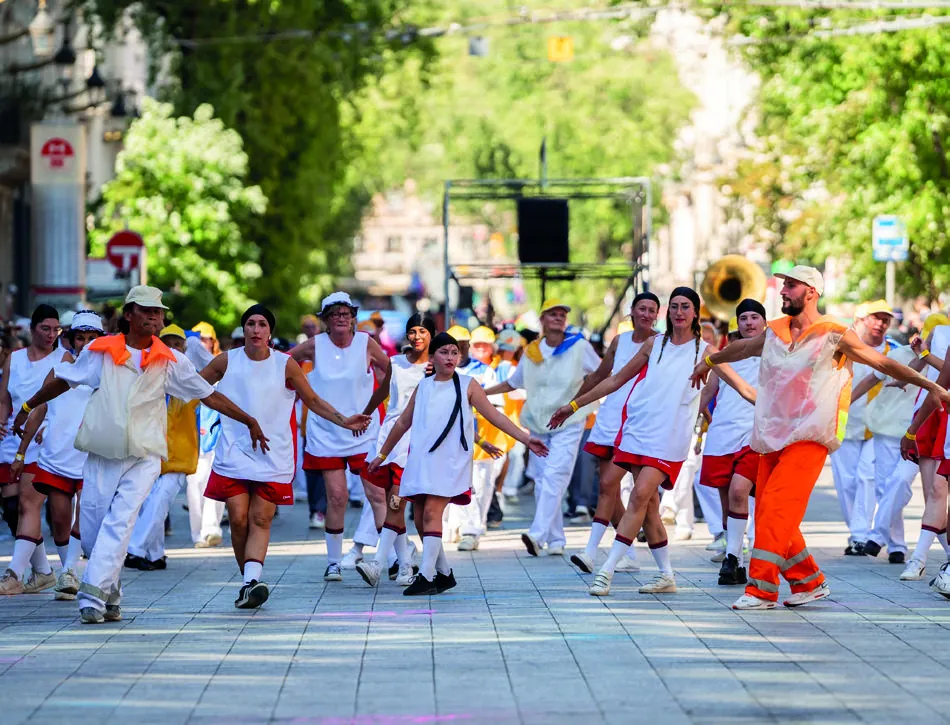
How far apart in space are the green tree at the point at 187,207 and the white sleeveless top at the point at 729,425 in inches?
690

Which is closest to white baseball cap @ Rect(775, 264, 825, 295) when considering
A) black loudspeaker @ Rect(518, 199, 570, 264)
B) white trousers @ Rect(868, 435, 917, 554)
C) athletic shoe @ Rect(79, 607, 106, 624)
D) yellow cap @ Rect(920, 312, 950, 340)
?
yellow cap @ Rect(920, 312, 950, 340)

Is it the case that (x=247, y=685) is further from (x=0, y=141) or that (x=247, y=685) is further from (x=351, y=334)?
(x=0, y=141)

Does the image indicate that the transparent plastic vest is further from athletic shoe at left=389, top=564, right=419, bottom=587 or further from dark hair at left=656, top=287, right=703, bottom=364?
athletic shoe at left=389, top=564, right=419, bottom=587

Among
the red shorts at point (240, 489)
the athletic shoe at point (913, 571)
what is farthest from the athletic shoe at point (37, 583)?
the athletic shoe at point (913, 571)

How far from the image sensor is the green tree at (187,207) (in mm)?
30734

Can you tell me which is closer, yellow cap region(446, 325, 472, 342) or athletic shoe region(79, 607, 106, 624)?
athletic shoe region(79, 607, 106, 624)

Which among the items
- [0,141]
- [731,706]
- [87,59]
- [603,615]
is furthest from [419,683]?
[87,59]

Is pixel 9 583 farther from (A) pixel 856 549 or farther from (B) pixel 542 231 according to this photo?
(B) pixel 542 231

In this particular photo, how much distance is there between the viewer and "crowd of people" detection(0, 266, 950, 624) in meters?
11.4

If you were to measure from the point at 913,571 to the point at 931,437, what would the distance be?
100 cm

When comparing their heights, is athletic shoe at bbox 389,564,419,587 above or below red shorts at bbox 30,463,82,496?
below

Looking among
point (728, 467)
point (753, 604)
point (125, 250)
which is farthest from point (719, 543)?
point (125, 250)

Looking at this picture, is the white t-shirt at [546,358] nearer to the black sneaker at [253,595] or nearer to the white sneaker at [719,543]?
the white sneaker at [719,543]

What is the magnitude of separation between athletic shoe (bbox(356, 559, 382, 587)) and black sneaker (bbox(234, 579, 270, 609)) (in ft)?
4.19
